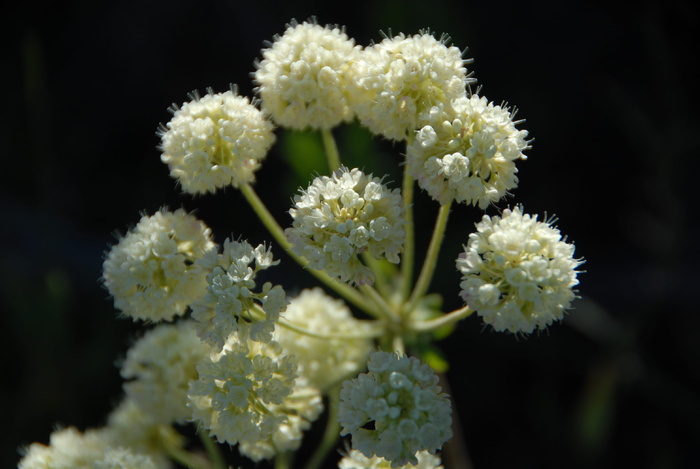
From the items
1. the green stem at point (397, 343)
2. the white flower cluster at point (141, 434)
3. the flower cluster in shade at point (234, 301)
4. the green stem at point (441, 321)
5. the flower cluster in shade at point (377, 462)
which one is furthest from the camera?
the white flower cluster at point (141, 434)

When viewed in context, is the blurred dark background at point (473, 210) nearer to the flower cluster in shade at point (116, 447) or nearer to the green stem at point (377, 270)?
the flower cluster in shade at point (116, 447)

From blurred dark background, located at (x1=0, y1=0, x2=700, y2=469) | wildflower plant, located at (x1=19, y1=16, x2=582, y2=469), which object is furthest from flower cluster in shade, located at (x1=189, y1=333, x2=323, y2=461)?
blurred dark background, located at (x1=0, y1=0, x2=700, y2=469)

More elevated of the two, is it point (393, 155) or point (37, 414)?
point (393, 155)

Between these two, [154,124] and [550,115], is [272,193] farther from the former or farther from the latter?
[550,115]

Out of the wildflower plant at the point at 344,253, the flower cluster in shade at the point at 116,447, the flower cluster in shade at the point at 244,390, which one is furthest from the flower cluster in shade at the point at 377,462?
the flower cluster in shade at the point at 116,447

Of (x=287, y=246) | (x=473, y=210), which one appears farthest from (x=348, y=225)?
(x=473, y=210)

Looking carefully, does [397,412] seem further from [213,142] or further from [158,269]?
[213,142]

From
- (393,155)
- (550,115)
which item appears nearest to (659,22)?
(550,115)

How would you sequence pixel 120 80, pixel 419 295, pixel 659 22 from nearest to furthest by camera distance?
pixel 419 295
pixel 659 22
pixel 120 80

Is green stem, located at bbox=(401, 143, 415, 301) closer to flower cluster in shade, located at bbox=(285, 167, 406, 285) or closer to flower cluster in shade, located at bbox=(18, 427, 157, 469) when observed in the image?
flower cluster in shade, located at bbox=(285, 167, 406, 285)
